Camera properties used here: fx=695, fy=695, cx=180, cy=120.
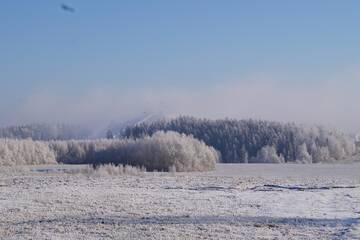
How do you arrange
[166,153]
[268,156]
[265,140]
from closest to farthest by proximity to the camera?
[166,153] → [268,156] → [265,140]

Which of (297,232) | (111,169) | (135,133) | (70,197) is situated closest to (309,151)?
(135,133)

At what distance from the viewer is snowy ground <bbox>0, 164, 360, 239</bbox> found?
59.1 ft

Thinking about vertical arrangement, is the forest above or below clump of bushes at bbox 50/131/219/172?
above

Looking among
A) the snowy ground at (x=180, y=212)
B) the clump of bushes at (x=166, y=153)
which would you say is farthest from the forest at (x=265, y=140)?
the snowy ground at (x=180, y=212)

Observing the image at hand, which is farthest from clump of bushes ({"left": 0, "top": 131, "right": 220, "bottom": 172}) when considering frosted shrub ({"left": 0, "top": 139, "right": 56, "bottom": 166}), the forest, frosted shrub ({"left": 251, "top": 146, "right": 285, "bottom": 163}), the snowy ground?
the snowy ground

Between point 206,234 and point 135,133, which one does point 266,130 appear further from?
point 206,234

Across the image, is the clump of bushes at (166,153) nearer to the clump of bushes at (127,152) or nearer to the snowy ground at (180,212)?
the clump of bushes at (127,152)

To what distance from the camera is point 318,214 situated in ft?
73.4

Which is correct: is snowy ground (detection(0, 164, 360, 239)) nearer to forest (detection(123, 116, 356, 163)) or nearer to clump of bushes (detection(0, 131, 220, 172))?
clump of bushes (detection(0, 131, 220, 172))

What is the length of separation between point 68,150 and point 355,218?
74618mm

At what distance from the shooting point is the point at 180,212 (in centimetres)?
2266

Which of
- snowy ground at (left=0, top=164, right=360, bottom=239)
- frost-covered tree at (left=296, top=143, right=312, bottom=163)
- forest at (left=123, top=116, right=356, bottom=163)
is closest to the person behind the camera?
snowy ground at (left=0, top=164, right=360, bottom=239)

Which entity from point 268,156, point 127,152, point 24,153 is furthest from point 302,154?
point 24,153

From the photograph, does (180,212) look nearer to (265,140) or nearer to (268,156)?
(268,156)
